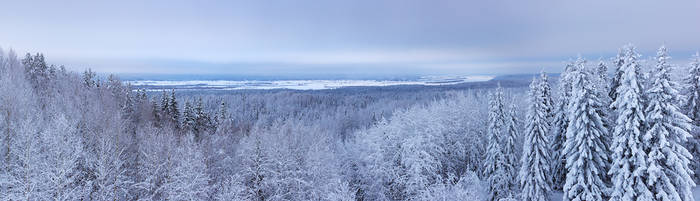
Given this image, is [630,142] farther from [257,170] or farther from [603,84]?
[257,170]

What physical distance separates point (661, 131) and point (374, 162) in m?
16.8

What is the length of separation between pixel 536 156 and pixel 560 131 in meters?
3.51

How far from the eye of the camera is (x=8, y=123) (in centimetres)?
2258

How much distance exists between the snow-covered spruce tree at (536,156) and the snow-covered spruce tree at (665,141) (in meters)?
5.51

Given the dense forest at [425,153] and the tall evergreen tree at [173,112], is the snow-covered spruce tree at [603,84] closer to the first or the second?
the dense forest at [425,153]

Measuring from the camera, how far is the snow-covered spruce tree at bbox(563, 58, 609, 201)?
1988 centimetres

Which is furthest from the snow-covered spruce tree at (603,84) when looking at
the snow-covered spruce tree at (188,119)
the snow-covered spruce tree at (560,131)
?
the snow-covered spruce tree at (188,119)

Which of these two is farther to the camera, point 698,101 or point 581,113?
point 698,101

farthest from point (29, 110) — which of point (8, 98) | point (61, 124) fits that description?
point (61, 124)

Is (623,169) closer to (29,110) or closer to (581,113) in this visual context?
(581,113)

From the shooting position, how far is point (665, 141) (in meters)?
17.1

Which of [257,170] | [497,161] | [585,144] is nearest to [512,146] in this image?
[497,161]

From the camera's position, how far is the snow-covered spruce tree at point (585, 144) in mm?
19875

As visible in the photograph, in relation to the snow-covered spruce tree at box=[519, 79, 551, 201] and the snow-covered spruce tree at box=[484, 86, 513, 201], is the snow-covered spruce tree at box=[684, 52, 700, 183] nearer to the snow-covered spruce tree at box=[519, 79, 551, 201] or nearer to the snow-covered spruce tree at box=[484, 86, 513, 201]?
the snow-covered spruce tree at box=[519, 79, 551, 201]
